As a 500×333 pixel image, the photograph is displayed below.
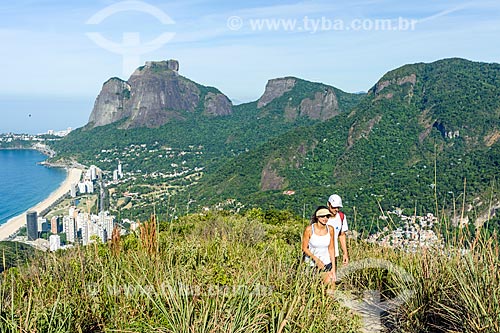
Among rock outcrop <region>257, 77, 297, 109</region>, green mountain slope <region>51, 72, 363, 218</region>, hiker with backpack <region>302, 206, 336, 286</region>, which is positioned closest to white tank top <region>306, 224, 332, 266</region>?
hiker with backpack <region>302, 206, 336, 286</region>

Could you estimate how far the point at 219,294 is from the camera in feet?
6.90

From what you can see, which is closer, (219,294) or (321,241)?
(219,294)

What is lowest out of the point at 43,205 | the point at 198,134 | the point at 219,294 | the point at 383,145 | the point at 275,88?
the point at 43,205

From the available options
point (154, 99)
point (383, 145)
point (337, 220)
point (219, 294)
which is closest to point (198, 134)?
point (154, 99)

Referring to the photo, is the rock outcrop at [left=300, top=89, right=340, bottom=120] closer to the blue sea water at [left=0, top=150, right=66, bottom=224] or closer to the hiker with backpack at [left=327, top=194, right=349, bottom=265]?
the blue sea water at [left=0, top=150, right=66, bottom=224]

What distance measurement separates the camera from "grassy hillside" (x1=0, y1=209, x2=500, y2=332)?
1.87 meters

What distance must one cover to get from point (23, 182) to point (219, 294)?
70.2 m

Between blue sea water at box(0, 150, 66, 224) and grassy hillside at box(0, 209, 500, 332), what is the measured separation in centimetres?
4478

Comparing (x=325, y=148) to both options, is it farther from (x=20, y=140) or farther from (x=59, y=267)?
(x=20, y=140)

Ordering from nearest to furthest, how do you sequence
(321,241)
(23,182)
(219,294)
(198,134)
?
(219,294)
(321,241)
(23,182)
(198,134)

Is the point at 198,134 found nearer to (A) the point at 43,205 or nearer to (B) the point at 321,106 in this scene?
(B) the point at 321,106

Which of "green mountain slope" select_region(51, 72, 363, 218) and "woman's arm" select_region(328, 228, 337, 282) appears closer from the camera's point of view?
"woman's arm" select_region(328, 228, 337, 282)

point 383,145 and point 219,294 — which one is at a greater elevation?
point 219,294

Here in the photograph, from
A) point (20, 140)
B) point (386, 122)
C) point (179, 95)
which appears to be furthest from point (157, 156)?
point (20, 140)
